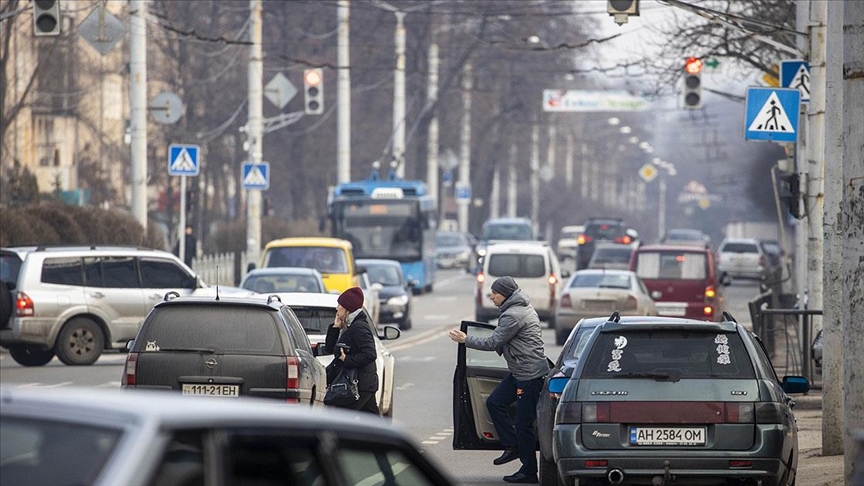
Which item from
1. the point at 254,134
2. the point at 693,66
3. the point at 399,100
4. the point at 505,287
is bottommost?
the point at 505,287

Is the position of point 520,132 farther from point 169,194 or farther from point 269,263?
point 269,263

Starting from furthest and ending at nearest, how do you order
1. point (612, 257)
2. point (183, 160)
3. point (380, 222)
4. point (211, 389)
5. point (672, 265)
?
1. point (612, 257)
2. point (380, 222)
3. point (183, 160)
4. point (672, 265)
5. point (211, 389)

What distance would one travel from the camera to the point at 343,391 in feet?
43.0

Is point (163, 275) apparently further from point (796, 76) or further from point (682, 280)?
point (682, 280)

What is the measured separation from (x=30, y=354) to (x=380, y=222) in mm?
23170

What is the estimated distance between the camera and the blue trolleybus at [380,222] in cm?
4788

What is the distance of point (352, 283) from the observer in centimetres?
3212

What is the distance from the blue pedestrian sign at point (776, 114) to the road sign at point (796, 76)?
41.7 inches

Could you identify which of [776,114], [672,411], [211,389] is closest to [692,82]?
[776,114]

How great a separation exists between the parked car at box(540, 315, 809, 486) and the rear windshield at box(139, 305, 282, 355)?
2760mm

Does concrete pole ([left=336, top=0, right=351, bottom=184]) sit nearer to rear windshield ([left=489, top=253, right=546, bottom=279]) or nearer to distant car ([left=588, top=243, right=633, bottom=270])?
distant car ([left=588, top=243, right=633, bottom=270])

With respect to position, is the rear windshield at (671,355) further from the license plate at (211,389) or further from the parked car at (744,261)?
the parked car at (744,261)

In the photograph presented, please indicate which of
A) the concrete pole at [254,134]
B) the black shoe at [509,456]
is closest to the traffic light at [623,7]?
the black shoe at [509,456]

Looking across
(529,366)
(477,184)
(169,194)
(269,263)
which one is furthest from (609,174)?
(529,366)
